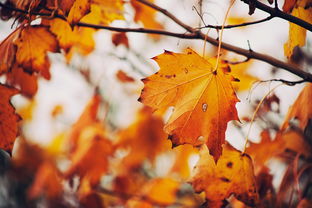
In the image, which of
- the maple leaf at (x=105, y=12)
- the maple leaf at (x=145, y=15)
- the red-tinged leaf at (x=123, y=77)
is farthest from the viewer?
the red-tinged leaf at (x=123, y=77)

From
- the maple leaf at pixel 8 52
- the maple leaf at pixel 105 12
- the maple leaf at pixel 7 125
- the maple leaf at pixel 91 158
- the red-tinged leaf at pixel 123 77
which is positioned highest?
the maple leaf at pixel 105 12

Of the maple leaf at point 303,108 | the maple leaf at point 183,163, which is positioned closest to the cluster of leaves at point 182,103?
the maple leaf at point 303,108

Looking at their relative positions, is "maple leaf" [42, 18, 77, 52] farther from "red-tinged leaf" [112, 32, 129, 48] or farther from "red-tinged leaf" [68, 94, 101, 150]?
"red-tinged leaf" [68, 94, 101, 150]

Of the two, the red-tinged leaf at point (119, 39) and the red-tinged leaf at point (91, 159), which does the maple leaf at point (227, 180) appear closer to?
the red-tinged leaf at point (119, 39)

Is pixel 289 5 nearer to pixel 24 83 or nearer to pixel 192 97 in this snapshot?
pixel 192 97

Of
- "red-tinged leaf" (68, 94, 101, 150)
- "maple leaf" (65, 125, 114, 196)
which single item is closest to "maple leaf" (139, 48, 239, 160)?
"maple leaf" (65, 125, 114, 196)

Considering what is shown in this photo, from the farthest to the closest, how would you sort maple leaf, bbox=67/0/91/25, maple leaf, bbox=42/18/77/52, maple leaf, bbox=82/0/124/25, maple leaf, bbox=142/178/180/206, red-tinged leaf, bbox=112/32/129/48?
maple leaf, bbox=142/178/180/206
red-tinged leaf, bbox=112/32/129/48
maple leaf, bbox=82/0/124/25
maple leaf, bbox=42/18/77/52
maple leaf, bbox=67/0/91/25
